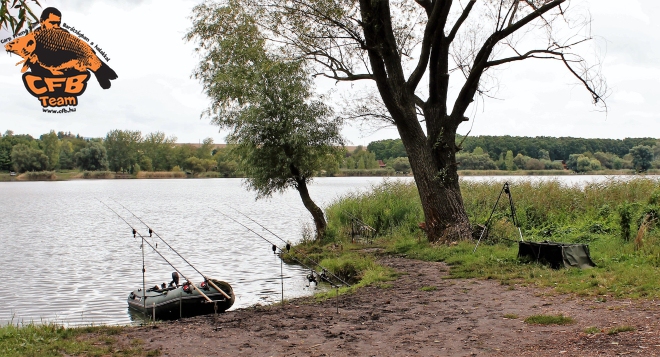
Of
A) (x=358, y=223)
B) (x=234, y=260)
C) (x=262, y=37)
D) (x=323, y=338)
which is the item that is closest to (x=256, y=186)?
(x=234, y=260)

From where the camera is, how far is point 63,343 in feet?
23.7

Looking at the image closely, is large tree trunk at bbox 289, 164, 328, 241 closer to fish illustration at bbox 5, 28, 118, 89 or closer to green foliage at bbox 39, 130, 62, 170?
fish illustration at bbox 5, 28, 118, 89

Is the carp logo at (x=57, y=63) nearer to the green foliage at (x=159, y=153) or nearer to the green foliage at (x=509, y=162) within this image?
the green foliage at (x=509, y=162)

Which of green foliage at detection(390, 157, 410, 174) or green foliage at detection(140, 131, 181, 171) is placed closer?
green foliage at detection(390, 157, 410, 174)

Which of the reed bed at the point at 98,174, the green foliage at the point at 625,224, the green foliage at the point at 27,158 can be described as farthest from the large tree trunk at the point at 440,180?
the reed bed at the point at 98,174

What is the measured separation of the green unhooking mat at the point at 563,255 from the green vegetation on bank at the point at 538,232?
248 millimetres

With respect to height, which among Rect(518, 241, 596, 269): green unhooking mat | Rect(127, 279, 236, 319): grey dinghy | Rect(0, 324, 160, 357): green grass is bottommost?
Rect(127, 279, 236, 319): grey dinghy

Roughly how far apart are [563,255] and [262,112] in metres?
11.5

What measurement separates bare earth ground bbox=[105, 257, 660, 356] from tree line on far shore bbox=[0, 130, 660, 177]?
11774mm

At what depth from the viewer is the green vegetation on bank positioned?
9992 mm

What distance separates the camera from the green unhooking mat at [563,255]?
1078 cm

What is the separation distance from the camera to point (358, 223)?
21453mm

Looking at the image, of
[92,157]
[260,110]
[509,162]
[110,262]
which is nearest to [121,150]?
[92,157]

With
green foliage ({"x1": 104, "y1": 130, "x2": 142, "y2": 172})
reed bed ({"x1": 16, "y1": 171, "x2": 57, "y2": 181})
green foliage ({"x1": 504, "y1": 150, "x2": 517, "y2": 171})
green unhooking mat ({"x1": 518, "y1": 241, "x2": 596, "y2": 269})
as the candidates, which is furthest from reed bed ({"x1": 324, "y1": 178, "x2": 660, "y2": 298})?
green foliage ({"x1": 104, "y1": 130, "x2": 142, "y2": 172})
